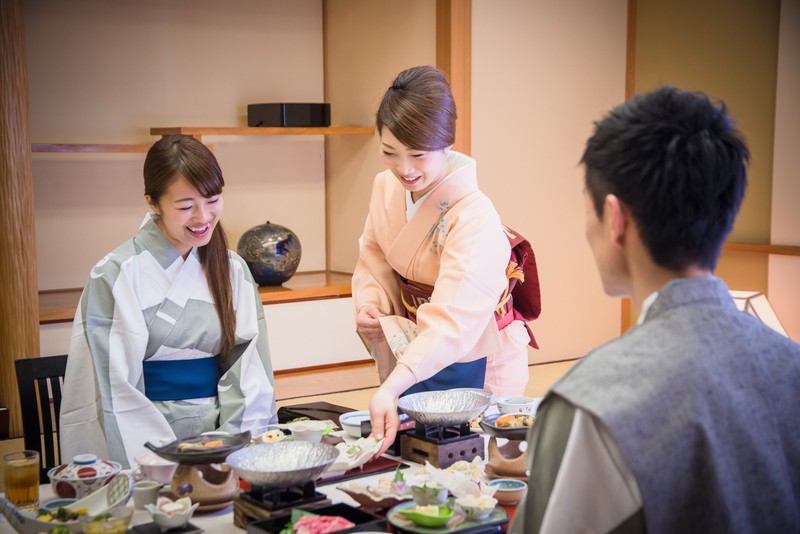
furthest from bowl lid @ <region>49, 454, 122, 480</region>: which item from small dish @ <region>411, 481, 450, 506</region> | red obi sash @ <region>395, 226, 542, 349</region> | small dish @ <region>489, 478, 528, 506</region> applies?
red obi sash @ <region>395, 226, 542, 349</region>

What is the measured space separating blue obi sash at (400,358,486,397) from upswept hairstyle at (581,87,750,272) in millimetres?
1482

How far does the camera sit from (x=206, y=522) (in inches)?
74.4

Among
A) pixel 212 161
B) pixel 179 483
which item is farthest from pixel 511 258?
pixel 179 483

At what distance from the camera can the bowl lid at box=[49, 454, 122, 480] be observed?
79.6 inches

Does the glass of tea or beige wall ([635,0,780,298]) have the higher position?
beige wall ([635,0,780,298])

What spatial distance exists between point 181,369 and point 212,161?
60 cm

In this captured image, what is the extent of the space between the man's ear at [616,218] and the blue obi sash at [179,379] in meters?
1.64

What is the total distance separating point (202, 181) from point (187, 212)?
0.10 m

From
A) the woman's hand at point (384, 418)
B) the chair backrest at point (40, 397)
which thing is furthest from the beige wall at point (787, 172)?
the chair backrest at point (40, 397)

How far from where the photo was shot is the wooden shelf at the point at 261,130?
5.36 metres

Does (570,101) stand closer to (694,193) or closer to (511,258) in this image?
(511,258)

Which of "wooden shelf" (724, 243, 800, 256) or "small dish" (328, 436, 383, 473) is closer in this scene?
"small dish" (328, 436, 383, 473)

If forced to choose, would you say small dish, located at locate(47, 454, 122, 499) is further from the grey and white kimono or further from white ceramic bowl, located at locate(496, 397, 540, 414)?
white ceramic bowl, located at locate(496, 397, 540, 414)

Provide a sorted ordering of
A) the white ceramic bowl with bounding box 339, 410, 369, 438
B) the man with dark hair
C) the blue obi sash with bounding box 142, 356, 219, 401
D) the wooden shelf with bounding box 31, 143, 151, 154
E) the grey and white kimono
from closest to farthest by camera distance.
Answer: the man with dark hair
the white ceramic bowl with bounding box 339, 410, 369, 438
the grey and white kimono
the blue obi sash with bounding box 142, 356, 219, 401
the wooden shelf with bounding box 31, 143, 151, 154
